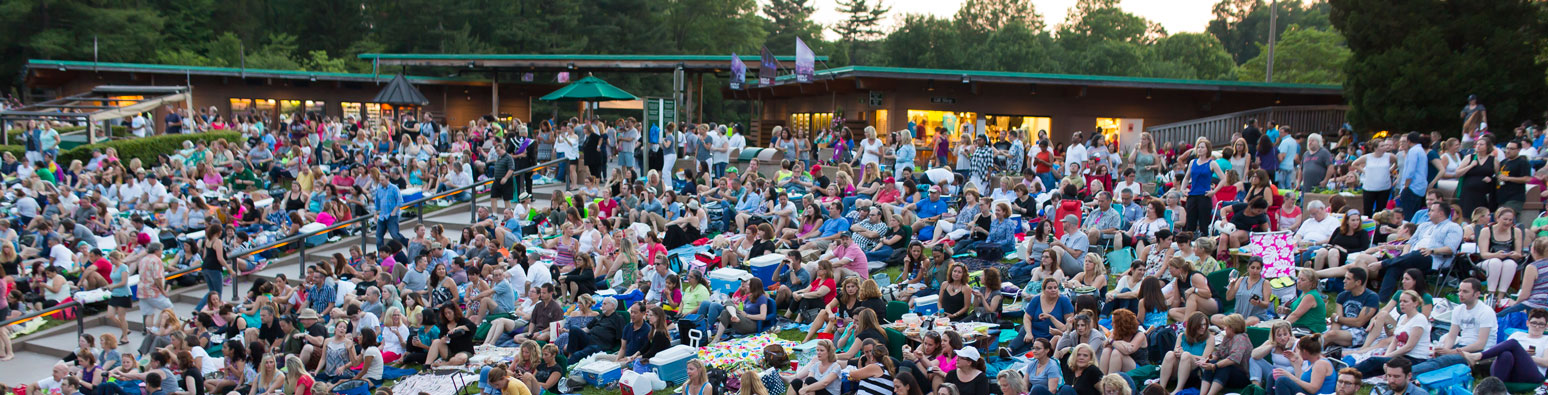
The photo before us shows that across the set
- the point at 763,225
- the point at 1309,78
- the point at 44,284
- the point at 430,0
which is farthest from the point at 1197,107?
the point at 430,0

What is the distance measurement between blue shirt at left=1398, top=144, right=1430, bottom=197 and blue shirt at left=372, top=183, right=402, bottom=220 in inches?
499

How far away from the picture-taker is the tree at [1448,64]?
1841 centimetres

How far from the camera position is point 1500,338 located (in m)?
8.47

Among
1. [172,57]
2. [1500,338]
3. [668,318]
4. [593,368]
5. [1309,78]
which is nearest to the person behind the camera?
Result: [1500,338]

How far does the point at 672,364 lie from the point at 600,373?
0.66 meters

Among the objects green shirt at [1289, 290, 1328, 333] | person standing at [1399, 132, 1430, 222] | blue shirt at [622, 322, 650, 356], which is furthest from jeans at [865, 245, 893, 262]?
person standing at [1399, 132, 1430, 222]

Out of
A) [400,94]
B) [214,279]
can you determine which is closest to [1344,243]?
[214,279]

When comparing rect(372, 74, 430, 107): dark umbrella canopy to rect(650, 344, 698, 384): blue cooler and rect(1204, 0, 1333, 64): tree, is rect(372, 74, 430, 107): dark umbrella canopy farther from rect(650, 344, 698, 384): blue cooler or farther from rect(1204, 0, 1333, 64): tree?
rect(1204, 0, 1333, 64): tree

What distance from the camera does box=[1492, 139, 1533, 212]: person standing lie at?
11.5m

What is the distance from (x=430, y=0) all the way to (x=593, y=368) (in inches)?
1599

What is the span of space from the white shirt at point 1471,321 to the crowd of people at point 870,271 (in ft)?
0.07

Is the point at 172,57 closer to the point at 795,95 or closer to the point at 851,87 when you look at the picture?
the point at 795,95

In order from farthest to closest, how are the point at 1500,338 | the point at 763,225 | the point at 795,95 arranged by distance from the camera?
the point at 795,95
the point at 763,225
the point at 1500,338

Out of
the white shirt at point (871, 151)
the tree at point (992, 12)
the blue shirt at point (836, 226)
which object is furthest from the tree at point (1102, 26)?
the blue shirt at point (836, 226)
